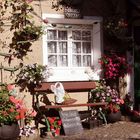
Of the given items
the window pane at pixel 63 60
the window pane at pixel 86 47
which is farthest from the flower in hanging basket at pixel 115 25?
the window pane at pixel 63 60

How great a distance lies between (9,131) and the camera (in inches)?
336

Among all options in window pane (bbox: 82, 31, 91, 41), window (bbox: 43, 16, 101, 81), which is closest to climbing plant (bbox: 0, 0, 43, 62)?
window (bbox: 43, 16, 101, 81)

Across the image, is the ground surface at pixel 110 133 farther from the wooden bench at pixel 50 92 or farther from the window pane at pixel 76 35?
the window pane at pixel 76 35

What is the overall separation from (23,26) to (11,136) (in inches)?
103

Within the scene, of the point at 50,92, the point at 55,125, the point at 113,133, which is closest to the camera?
the point at 113,133

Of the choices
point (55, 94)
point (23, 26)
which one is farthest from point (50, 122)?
point (23, 26)

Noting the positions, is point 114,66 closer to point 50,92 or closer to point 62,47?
point 62,47

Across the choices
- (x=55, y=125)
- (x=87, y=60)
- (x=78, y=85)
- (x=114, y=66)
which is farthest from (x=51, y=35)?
(x=55, y=125)

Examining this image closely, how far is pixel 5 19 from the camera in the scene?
993 centimetres

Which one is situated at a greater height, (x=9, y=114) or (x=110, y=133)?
(x=9, y=114)

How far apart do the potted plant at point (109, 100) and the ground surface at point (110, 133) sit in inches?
12.1

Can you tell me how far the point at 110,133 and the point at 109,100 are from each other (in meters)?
1.21

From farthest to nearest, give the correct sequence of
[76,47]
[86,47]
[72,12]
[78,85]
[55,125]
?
[86,47]
[76,47]
[72,12]
[78,85]
[55,125]

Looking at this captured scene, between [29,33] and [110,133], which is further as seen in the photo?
[29,33]
